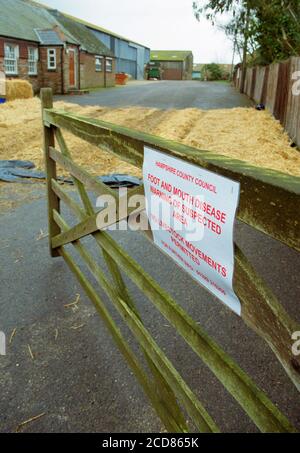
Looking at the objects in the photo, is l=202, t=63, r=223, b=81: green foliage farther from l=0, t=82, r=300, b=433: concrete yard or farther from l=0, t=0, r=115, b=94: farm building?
l=0, t=82, r=300, b=433: concrete yard

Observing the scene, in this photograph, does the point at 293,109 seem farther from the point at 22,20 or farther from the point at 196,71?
the point at 196,71

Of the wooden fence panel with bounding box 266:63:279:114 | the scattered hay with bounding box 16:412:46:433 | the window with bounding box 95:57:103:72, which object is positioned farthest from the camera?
the window with bounding box 95:57:103:72

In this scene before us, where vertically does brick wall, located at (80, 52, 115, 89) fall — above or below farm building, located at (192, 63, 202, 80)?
below

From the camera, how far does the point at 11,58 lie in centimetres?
2534

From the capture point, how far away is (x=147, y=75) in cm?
8019

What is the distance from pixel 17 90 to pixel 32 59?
7.99 meters

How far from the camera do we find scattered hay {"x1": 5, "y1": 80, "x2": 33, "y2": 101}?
21000 millimetres

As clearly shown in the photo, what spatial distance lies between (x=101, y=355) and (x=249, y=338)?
1.32 metres

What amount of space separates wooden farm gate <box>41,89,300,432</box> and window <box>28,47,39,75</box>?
89.4ft

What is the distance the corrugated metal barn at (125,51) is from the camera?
185 ft

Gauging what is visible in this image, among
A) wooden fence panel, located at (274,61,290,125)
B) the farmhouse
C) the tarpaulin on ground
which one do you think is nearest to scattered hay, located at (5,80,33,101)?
the farmhouse

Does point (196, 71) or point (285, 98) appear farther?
point (196, 71)

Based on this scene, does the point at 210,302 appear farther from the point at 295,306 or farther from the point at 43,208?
the point at 43,208
